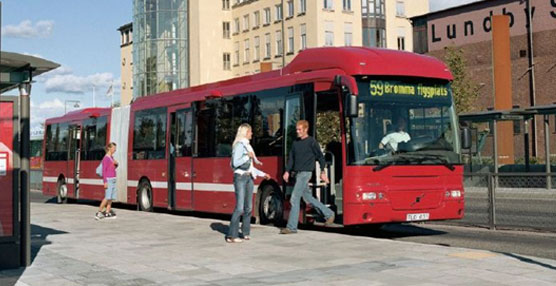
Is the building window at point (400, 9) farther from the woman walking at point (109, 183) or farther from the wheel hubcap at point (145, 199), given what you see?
the woman walking at point (109, 183)

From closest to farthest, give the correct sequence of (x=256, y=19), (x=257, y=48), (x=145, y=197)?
1. (x=145, y=197)
2. (x=257, y=48)
3. (x=256, y=19)

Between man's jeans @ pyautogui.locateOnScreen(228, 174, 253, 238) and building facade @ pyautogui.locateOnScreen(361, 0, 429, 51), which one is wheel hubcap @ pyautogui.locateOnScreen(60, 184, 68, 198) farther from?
building facade @ pyautogui.locateOnScreen(361, 0, 429, 51)

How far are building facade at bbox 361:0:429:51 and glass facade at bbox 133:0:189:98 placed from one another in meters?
18.2

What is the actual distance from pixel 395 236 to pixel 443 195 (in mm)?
1263

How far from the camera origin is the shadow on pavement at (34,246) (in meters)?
9.12

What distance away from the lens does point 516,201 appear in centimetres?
1638

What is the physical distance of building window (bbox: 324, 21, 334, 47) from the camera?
2783 inches

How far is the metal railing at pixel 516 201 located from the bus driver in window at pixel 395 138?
2874mm

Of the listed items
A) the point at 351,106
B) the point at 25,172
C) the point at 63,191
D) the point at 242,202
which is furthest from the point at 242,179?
the point at 63,191

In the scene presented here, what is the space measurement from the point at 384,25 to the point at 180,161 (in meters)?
56.9

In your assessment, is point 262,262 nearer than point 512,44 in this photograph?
Yes

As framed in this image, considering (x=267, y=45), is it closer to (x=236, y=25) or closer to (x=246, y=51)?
(x=246, y=51)

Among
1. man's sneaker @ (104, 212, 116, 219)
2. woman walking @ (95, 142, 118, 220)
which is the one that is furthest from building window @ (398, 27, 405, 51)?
man's sneaker @ (104, 212, 116, 219)

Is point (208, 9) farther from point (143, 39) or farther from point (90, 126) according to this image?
point (90, 126)
